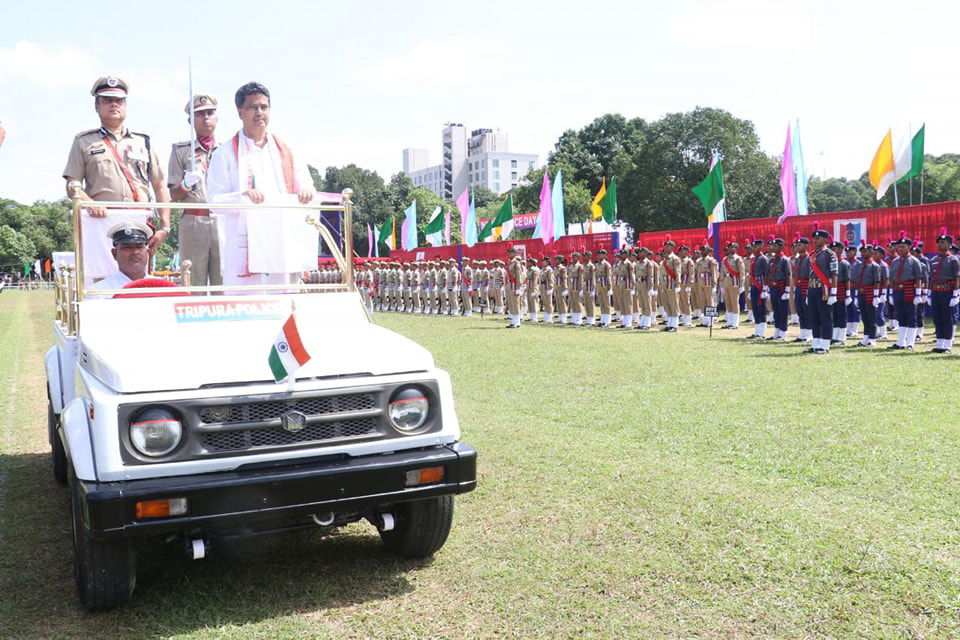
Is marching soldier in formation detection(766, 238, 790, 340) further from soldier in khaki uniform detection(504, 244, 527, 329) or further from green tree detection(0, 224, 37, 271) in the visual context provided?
green tree detection(0, 224, 37, 271)

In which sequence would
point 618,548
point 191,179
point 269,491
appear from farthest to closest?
point 191,179, point 618,548, point 269,491

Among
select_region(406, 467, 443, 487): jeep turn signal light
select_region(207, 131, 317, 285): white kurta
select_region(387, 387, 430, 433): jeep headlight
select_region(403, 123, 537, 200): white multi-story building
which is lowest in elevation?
select_region(406, 467, 443, 487): jeep turn signal light

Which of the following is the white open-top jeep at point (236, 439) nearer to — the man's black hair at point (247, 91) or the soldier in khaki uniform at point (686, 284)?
the man's black hair at point (247, 91)

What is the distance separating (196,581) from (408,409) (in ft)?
4.67

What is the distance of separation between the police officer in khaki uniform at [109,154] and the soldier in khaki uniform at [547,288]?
18798 mm

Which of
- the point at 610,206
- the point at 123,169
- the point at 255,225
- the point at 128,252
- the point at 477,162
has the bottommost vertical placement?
the point at 128,252

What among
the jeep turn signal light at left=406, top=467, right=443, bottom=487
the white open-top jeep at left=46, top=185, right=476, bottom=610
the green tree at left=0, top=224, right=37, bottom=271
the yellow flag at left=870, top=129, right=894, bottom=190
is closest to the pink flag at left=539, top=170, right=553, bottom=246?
the yellow flag at left=870, top=129, right=894, bottom=190

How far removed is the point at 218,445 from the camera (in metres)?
3.51

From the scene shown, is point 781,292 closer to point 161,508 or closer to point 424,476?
point 424,476

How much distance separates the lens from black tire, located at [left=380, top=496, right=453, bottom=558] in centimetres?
423

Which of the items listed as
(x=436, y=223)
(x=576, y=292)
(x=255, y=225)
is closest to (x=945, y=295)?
(x=576, y=292)

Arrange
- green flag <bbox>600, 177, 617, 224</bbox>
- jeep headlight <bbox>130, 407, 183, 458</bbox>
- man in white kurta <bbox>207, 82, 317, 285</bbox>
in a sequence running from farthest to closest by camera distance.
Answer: green flag <bbox>600, 177, 617, 224</bbox>
man in white kurta <bbox>207, 82, 317, 285</bbox>
jeep headlight <bbox>130, 407, 183, 458</bbox>

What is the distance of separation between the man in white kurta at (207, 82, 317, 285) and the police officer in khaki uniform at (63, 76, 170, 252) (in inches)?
41.3

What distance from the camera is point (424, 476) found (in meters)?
3.81
